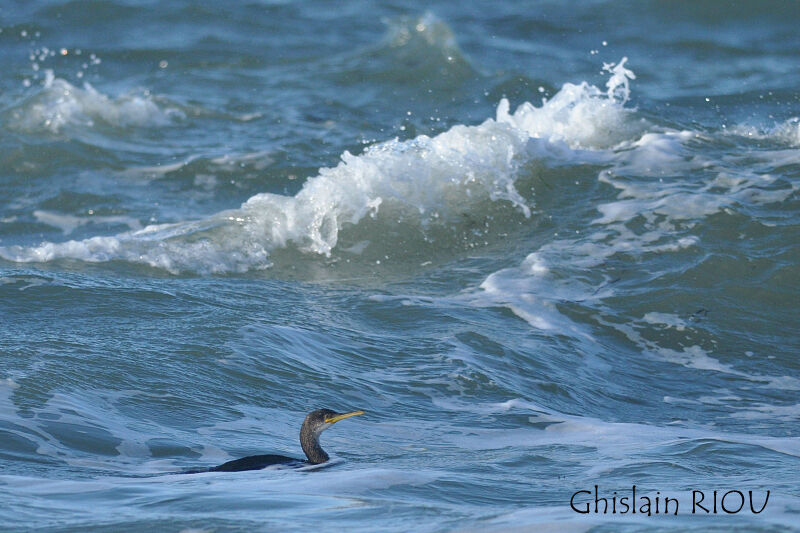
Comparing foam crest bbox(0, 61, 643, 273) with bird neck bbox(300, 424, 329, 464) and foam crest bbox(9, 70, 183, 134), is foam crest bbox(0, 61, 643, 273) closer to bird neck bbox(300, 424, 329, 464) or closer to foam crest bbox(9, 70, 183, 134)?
foam crest bbox(9, 70, 183, 134)

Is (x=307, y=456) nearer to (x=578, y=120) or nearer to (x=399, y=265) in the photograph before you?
(x=399, y=265)

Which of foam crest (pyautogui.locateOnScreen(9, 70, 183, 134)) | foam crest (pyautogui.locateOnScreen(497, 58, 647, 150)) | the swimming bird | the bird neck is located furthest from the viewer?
foam crest (pyautogui.locateOnScreen(9, 70, 183, 134))

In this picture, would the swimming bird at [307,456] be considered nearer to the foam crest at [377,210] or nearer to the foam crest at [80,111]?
the foam crest at [377,210]

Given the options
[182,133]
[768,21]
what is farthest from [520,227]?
[768,21]

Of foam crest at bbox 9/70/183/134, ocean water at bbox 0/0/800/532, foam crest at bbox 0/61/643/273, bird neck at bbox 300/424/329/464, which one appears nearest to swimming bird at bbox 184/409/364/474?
bird neck at bbox 300/424/329/464

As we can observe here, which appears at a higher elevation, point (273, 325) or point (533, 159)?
point (533, 159)

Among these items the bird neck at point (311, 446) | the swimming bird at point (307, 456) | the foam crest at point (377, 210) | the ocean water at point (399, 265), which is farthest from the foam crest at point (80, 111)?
the bird neck at point (311, 446)

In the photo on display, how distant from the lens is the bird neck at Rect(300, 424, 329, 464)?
4.98 meters

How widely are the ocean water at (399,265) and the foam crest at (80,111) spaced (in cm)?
5

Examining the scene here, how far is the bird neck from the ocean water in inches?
4.8

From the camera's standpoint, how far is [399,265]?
8.77m

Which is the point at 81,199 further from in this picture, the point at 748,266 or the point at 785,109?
the point at 785,109

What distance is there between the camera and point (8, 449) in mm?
4957

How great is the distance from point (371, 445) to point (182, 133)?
712cm
